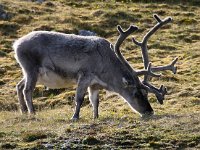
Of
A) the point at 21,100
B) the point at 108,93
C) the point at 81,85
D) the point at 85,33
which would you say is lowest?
the point at 85,33

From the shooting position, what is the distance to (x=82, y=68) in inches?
659

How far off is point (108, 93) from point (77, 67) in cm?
141

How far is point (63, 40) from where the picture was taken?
1734cm

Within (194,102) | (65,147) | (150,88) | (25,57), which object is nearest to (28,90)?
Answer: (25,57)

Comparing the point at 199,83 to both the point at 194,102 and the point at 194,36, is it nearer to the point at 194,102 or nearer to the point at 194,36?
the point at 194,102

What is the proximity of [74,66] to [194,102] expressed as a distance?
21.3 ft

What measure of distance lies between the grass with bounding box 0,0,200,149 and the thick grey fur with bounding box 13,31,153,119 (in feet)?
2.13

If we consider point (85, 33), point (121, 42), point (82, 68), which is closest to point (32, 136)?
point (82, 68)

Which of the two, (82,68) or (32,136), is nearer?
(32,136)

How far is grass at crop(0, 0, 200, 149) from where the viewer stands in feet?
41.9

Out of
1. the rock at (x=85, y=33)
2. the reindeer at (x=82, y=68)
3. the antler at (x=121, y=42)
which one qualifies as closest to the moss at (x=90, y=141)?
the reindeer at (x=82, y=68)

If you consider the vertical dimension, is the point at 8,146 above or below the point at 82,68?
below

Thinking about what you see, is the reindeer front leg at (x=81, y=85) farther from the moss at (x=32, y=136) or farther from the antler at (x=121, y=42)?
the moss at (x=32, y=136)

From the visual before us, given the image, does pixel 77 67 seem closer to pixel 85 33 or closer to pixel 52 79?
pixel 52 79
